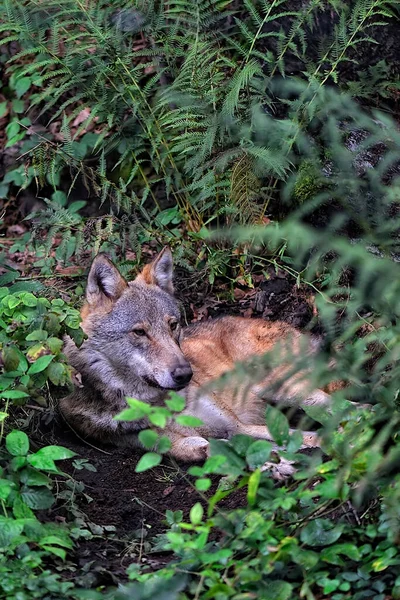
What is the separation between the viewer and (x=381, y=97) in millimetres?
9516

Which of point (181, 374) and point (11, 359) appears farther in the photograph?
point (181, 374)

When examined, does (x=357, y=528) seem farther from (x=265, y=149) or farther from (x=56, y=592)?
(x=265, y=149)

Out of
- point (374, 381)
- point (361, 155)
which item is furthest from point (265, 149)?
point (374, 381)

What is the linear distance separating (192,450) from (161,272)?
1.76 meters

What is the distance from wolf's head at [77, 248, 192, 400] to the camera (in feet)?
23.5

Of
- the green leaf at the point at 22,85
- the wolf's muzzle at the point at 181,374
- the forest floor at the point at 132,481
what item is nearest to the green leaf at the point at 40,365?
the forest floor at the point at 132,481

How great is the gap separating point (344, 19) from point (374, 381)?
5116 millimetres

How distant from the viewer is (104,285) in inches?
291

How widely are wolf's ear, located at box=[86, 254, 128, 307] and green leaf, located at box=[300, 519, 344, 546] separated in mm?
3557

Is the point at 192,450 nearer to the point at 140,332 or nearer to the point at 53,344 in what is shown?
the point at 140,332

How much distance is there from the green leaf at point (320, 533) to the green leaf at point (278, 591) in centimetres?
31

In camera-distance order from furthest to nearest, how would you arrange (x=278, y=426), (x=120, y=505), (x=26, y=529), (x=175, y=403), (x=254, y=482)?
(x=120, y=505), (x=26, y=529), (x=278, y=426), (x=254, y=482), (x=175, y=403)

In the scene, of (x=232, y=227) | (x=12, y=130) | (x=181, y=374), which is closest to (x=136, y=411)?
(x=181, y=374)

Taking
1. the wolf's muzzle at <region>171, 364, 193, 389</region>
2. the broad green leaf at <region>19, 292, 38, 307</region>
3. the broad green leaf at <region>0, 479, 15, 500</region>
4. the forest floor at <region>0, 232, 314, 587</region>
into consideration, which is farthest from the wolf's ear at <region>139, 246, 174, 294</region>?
the broad green leaf at <region>0, 479, 15, 500</region>
